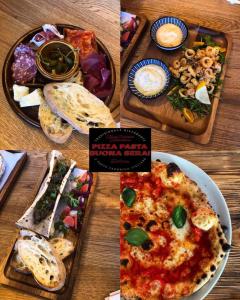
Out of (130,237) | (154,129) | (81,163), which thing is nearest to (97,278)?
(130,237)

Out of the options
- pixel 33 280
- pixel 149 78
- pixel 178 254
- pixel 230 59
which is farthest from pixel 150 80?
pixel 33 280

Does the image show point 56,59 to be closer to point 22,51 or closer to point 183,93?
point 22,51

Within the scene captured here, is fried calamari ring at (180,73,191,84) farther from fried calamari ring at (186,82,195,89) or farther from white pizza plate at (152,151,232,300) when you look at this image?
white pizza plate at (152,151,232,300)

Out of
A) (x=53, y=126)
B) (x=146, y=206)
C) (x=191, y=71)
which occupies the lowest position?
(x=146, y=206)

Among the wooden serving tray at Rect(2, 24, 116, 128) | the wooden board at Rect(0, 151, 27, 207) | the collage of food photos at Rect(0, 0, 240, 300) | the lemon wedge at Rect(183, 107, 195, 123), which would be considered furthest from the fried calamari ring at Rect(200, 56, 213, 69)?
the wooden board at Rect(0, 151, 27, 207)

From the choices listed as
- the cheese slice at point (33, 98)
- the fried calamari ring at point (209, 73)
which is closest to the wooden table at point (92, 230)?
the cheese slice at point (33, 98)

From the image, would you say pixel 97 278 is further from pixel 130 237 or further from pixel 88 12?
pixel 88 12
